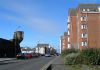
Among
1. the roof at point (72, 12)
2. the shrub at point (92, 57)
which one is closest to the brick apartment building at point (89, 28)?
the roof at point (72, 12)

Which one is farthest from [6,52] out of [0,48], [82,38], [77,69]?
[77,69]

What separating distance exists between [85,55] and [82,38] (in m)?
64.2

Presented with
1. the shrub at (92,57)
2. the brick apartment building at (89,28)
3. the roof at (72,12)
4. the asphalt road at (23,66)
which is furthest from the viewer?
the roof at (72,12)

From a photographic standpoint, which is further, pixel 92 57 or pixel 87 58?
pixel 87 58

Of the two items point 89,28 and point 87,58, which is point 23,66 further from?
point 89,28

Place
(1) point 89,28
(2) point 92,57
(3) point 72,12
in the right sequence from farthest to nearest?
(3) point 72,12 < (1) point 89,28 < (2) point 92,57

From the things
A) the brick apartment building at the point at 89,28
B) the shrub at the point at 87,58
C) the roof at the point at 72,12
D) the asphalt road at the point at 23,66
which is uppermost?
the roof at the point at 72,12

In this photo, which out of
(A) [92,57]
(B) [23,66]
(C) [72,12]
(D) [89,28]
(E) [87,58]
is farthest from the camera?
(C) [72,12]

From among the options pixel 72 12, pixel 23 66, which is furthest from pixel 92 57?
pixel 72 12

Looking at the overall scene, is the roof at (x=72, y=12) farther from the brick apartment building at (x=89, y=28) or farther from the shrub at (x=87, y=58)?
the shrub at (x=87, y=58)

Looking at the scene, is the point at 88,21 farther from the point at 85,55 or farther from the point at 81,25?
the point at 85,55

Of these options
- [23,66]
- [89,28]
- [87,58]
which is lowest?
[23,66]

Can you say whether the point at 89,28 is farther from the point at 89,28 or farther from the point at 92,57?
the point at 92,57

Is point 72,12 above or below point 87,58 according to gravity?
above
